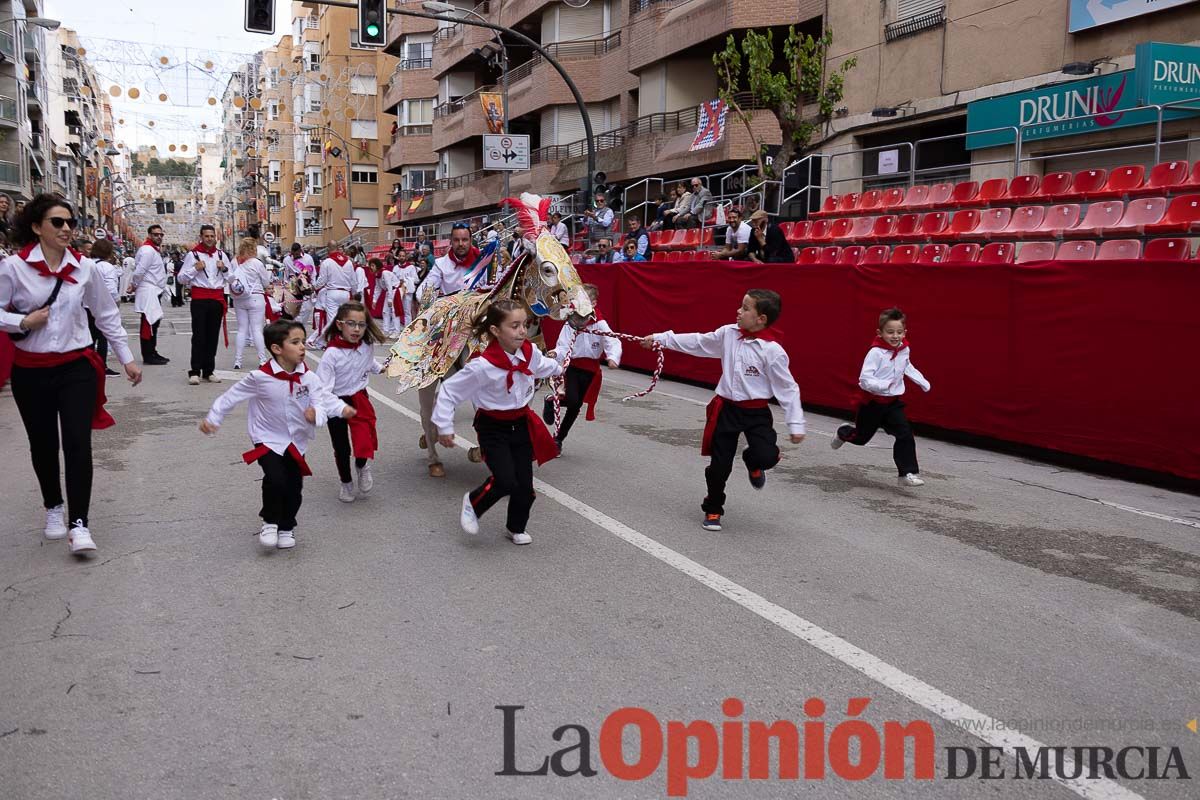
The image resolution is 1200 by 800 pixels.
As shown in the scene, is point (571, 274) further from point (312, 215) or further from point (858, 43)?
point (312, 215)

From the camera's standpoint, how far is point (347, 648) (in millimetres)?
4316

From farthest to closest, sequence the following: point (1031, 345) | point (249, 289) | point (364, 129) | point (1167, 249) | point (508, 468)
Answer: point (364, 129) → point (249, 289) → point (1167, 249) → point (1031, 345) → point (508, 468)

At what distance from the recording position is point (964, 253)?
44.2 feet

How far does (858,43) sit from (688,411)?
12.3 m

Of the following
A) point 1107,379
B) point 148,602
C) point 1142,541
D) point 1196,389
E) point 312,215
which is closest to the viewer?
point 148,602

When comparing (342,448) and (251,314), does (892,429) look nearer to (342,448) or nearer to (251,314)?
(342,448)

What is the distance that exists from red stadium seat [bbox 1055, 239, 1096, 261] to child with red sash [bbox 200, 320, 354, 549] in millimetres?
9545

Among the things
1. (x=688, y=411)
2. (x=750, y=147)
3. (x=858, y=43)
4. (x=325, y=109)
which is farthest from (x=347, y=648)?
(x=325, y=109)

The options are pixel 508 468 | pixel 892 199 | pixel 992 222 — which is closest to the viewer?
pixel 508 468

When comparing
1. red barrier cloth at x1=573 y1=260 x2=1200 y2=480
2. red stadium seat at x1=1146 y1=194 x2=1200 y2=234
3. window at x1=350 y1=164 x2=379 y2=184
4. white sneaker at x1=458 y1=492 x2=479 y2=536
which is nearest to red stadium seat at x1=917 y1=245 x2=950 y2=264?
red barrier cloth at x1=573 y1=260 x2=1200 y2=480

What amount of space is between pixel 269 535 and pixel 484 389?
1449mm

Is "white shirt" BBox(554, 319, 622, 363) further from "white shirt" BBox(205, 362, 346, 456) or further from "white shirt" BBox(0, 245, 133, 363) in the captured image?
"white shirt" BBox(0, 245, 133, 363)

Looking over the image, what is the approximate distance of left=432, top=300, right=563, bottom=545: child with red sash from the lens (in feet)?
19.1

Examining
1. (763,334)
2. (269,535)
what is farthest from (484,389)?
(763,334)
